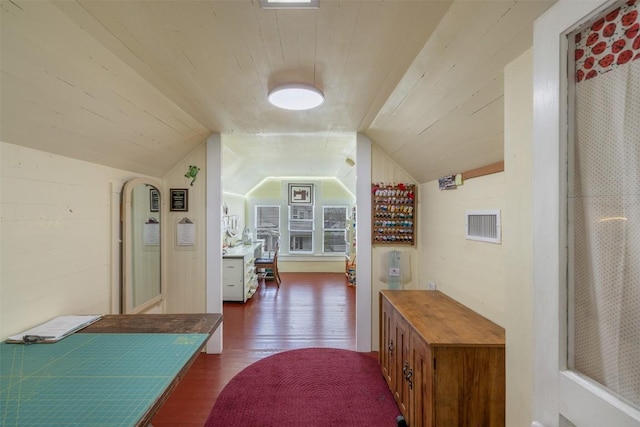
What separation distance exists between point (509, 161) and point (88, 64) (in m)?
1.96

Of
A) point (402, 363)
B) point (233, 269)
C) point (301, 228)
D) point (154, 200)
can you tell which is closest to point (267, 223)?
point (301, 228)

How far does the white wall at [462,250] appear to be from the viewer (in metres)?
1.68

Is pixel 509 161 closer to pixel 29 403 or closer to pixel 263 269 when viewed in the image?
pixel 29 403

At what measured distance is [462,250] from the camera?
206 cm

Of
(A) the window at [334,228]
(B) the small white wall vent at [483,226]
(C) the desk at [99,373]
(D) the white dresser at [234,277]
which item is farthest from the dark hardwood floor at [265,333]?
(B) the small white wall vent at [483,226]

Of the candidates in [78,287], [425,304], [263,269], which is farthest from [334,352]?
[263,269]

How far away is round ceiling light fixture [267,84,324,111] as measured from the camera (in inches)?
63.4

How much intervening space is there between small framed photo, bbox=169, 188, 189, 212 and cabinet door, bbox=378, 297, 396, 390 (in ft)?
7.10

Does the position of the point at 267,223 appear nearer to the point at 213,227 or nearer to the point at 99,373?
the point at 213,227

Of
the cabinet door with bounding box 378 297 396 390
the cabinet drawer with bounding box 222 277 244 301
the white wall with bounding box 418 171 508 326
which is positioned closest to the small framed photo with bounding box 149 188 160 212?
the cabinet drawer with bounding box 222 277 244 301

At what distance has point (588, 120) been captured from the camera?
2.01 ft

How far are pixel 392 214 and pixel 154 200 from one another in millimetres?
2391

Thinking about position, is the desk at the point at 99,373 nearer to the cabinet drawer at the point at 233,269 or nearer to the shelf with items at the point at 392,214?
the shelf with items at the point at 392,214

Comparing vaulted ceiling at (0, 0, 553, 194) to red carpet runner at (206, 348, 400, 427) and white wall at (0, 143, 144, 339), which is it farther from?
red carpet runner at (206, 348, 400, 427)
